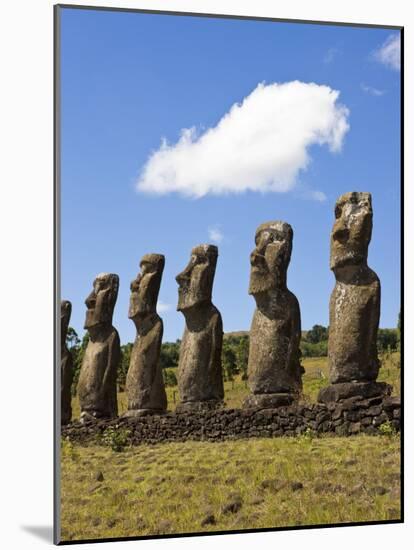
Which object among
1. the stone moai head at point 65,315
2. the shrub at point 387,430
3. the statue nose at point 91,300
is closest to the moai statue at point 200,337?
the statue nose at point 91,300

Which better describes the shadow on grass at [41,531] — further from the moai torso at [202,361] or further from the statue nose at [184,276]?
the statue nose at [184,276]

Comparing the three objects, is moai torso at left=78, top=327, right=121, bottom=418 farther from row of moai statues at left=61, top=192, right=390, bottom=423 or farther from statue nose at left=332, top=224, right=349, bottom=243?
statue nose at left=332, top=224, right=349, bottom=243

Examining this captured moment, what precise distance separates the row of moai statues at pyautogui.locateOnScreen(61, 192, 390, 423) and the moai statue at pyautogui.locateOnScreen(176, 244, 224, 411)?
0.5 inches

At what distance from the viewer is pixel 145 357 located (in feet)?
57.6

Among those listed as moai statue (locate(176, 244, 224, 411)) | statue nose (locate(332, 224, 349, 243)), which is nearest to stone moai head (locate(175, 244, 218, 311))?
moai statue (locate(176, 244, 224, 411))

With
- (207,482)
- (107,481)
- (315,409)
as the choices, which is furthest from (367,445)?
(107,481)

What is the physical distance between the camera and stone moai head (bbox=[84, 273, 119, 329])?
1670 centimetres

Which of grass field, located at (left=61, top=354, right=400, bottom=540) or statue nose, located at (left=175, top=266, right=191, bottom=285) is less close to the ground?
statue nose, located at (left=175, top=266, right=191, bottom=285)

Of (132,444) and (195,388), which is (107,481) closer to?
(132,444)

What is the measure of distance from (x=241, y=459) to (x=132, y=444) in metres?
1.48

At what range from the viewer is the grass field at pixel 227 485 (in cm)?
1441

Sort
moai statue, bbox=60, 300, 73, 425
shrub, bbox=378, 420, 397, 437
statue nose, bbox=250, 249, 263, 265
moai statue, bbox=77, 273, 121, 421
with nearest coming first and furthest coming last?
moai statue, bbox=60, 300, 73, 425 → shrub, bbox=378, 420, 397, 437 → statue nose, bbox=250, 249, 263, 265 → moai statue, bbox=77, 273, 121, 421

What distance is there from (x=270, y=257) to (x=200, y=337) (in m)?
1.70

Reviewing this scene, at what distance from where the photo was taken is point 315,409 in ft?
52.1
